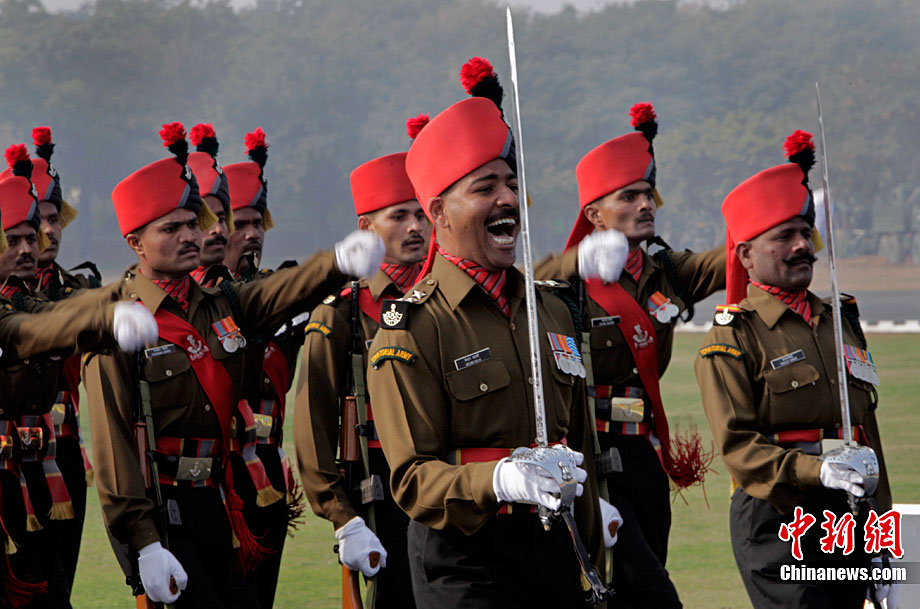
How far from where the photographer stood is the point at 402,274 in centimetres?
632

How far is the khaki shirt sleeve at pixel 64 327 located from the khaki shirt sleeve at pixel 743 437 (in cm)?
234

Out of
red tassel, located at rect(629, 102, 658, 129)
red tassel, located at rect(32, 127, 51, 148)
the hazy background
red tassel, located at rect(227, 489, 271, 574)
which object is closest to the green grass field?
red tassel, located at rect(629, 102, 658, 129)

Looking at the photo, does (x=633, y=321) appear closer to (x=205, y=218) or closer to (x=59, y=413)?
(x=205, y=218)

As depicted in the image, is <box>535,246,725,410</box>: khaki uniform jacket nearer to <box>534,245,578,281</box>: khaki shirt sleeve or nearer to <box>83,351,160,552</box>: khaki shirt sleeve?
<box>534,245,578,281</box>: khaki shirt sleeve

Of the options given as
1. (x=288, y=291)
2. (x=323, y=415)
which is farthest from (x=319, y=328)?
(x=323, y=415)

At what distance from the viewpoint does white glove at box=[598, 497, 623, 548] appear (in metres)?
5.62

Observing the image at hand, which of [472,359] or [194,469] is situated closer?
[472,359]

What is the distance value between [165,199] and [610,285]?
2067mm

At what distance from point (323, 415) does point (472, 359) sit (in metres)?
1.97

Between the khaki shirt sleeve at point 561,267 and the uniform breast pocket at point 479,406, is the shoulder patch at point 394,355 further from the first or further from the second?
the khaki shirt sleeve at point 561,267

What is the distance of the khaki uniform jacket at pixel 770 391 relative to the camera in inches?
220

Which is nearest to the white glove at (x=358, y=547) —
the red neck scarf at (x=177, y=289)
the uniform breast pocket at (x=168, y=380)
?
the uniform breast pocket at (x=168, y=380)

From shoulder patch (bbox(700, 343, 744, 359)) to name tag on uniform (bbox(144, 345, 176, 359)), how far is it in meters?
2.10

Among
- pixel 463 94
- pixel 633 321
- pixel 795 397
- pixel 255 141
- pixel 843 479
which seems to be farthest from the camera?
pixel 463 94
